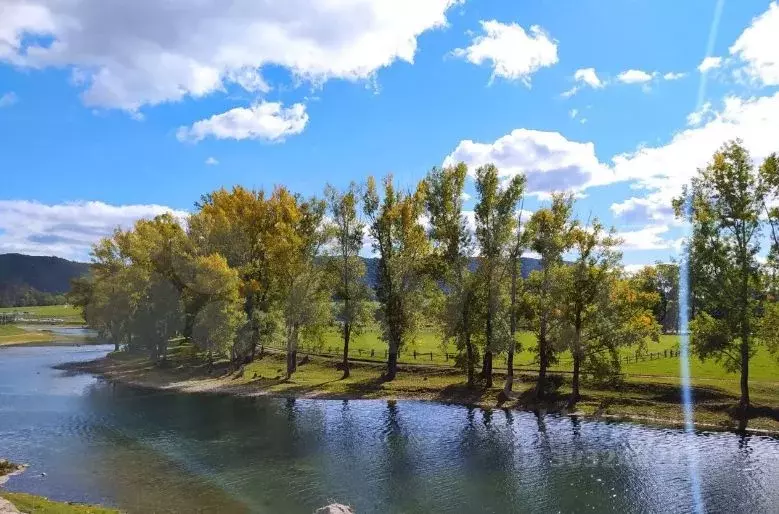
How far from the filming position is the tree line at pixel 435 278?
47469 millimetres

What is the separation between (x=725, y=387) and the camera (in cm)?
5131

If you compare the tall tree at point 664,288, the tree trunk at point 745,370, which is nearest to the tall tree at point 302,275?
the tall tree at point 664,288

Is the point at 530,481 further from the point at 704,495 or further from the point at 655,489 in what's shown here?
the point at 704,495

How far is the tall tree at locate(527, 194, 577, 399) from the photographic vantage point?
5316cm

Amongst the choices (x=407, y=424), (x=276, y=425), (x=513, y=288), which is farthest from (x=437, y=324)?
(x=276, y=425)

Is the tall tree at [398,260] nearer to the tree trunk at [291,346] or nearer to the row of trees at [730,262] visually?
the tree trunk at [291,346]

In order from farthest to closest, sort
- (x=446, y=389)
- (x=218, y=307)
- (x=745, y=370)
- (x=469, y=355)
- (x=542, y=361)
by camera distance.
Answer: (x=218, y=307) < (x=446, y=389) < (x=469, y=355) < (x=542, y=361) < (x=745, y=370)

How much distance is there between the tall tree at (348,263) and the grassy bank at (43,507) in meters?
40.8

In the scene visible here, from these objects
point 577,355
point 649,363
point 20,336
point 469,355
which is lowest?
point 20,336

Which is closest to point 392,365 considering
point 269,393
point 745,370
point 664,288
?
point 269,393

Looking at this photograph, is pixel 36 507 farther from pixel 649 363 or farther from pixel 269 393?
pixel 649 363

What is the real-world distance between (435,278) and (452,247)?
14.2 feet

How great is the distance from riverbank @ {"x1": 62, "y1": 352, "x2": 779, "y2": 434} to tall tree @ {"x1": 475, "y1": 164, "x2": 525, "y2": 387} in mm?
5965

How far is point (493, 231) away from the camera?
190 feet
